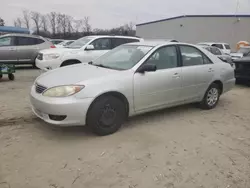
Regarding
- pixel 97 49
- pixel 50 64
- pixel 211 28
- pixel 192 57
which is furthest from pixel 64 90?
pixel 211 28

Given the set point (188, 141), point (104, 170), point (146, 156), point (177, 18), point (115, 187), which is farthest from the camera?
point (177, 18)

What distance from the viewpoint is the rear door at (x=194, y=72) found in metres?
5.14

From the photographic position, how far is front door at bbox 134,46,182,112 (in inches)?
173

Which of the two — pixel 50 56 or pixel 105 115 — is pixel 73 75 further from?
pixel 50 56

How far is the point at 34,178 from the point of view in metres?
2.92

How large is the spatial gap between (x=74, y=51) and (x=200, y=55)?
179 inches

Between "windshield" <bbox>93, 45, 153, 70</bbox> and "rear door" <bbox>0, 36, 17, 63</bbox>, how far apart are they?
825 cm

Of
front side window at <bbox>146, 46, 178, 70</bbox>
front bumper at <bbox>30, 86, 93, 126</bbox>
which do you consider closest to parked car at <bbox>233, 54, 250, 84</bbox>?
front side window at <bbox>146, 46, 178, 70</bbox>

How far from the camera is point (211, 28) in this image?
29000 millimetres

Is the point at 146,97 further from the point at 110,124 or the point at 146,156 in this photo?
the point at 146,156

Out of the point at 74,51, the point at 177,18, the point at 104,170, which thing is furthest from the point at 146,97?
the point at 177,18

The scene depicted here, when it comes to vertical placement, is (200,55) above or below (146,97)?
above

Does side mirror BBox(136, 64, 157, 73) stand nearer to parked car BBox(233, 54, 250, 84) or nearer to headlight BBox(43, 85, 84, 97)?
headlight BBox(43, 85, 84, 97)

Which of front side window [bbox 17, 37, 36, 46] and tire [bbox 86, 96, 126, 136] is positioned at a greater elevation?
front side window [bbox 17, 37, 36, 46]
